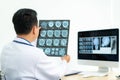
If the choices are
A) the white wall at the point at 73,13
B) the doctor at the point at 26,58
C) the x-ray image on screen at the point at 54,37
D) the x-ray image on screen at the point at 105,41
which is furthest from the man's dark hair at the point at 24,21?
the white wall at the point at 73,13

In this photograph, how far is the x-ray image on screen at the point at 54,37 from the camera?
2.64m

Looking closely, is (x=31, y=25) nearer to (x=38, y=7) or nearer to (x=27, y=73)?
(x=27, y=73)

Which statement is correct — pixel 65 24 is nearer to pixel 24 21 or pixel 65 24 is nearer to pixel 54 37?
pixel 54 37

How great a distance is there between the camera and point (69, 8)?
3002 millimetres

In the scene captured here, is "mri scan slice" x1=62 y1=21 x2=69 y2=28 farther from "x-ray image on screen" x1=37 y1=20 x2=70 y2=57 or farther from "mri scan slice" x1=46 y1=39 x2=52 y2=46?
"mri scan slice" x1=46 y1=39 x2=52 y2=46

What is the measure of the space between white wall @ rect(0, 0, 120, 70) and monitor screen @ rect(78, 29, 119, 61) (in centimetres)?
41

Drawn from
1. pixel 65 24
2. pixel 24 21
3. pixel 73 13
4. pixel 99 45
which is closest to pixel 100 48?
pixel 99 45

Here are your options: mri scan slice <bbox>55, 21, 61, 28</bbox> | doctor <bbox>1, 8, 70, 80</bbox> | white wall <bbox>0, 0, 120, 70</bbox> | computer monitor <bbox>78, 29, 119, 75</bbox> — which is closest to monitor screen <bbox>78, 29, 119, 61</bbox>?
computer monitor <bbox>78, 29, 119, 75</bbox>

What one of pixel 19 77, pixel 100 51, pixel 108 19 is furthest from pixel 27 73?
pixel 108 19

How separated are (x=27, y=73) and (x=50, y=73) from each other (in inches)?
6.5

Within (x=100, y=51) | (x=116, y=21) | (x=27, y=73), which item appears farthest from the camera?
(x=116, y=21)

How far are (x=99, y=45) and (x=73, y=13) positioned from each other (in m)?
0.82

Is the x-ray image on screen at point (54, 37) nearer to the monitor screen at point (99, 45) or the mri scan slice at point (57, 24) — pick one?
the mri scan slice at point (57, 24)

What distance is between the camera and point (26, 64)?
1532 mm
